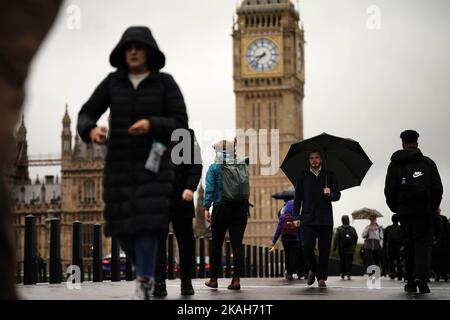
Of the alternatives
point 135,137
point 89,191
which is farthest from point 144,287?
point 89,191

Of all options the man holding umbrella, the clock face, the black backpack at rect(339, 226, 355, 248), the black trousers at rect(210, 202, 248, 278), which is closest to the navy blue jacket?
the man holding umbrella

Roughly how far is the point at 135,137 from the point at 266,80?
307ft

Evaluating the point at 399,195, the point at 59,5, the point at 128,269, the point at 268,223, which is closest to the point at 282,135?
the point at 268,223

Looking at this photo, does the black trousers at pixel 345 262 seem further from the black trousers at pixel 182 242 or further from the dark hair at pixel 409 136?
the black trousers at pixel 182 242

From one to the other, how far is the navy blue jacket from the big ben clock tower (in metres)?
86.1

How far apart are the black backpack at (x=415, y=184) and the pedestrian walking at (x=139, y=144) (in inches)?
155

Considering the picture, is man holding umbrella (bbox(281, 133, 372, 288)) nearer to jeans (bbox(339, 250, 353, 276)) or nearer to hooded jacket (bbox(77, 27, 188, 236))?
hooded jacket (bbox(77, 27, 188, 236))

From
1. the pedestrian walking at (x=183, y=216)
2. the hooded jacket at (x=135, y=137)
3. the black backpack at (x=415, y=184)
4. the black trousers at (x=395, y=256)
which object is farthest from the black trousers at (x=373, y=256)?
the hooded jacket at (x=135, y=137)

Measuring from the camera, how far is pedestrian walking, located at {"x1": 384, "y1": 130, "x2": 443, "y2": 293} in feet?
33.2

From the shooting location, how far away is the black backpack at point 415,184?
10.1m

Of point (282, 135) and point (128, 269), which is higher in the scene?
point (282, 135)

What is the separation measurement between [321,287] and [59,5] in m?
9.49

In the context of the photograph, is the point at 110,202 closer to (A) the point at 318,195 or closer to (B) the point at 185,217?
(B) the point at 185,217
